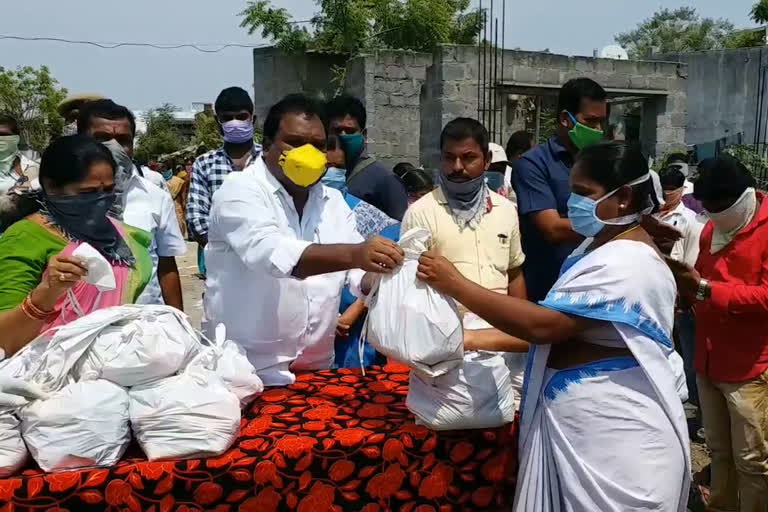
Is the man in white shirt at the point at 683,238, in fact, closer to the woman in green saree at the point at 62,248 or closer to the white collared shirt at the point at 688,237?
the white collared shirt at the point at 688,237

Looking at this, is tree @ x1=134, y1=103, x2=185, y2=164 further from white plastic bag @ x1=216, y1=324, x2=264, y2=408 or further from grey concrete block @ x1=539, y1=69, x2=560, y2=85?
white plastic bag @ x1=216, y1=324, x2=264, y2=408

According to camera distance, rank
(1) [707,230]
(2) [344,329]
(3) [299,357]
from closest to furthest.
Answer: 1. (3) [299,357]
2. (2) [344,329]
3. (1) [707,230]

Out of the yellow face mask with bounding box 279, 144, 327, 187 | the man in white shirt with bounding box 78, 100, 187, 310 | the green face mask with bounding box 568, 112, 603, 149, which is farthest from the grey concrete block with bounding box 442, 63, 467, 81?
the yellow face mask with bounding box 279, 144, 327, 187

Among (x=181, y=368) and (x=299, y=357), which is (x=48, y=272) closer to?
(x=181, y=368)

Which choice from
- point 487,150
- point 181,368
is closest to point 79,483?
point 181,368

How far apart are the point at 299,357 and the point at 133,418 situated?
2.85ft

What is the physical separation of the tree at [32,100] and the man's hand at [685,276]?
26.7 m

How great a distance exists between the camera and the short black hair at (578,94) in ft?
11.1

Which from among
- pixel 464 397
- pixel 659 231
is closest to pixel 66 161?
pixel 464 397

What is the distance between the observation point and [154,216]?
304cm

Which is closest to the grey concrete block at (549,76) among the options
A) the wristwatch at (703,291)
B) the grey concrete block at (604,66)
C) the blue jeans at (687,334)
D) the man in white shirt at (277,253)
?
the grey concrete block at (604,66)

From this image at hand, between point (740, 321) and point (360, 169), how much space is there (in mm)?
2306

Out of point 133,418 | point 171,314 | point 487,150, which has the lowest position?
point 133,418

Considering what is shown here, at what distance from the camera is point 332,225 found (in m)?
2.66
